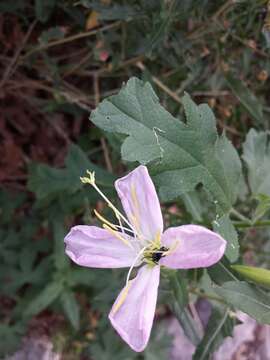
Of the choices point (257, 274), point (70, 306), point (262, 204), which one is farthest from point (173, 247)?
point (70, 306)

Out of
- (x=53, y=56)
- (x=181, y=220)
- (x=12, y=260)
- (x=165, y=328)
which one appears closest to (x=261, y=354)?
(x=165, y=328)

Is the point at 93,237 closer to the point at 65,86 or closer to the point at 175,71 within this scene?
the point at 175,71

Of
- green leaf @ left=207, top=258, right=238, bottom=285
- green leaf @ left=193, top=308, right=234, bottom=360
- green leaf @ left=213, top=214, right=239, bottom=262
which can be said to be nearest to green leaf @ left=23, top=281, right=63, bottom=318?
green leaf @ left=193, top=308, right=234, bottom=360

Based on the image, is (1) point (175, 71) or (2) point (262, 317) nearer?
(2) point (262, 317)

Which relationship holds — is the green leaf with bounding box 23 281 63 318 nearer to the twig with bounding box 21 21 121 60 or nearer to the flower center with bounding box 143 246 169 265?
the twig with bounding box 21 21 121 60

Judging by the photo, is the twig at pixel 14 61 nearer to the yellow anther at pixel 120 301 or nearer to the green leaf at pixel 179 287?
the green leaf at pixel 179 287

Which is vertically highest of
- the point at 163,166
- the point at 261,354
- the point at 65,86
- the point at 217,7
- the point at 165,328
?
the point at 217,7

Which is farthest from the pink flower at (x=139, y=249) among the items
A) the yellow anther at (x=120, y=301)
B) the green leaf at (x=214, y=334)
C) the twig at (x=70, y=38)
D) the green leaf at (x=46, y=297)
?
the green leaf at (x=46, y=297)
